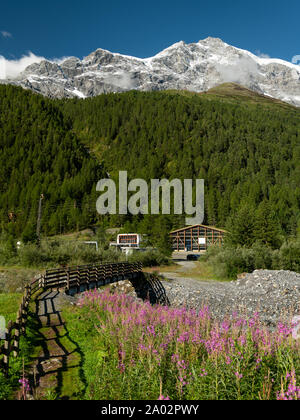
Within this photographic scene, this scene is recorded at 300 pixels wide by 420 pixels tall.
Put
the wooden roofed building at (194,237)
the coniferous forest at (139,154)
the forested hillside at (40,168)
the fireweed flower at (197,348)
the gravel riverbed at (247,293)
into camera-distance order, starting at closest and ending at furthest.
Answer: the fireweed flower at (197,348) < the gravel riverbed at (247,293) < the wooden roofed building at (194,237) < the forested hillside at (40,168) < the coniferous forest at (139,154)

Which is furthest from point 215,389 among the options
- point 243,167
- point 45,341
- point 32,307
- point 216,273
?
point 243,167

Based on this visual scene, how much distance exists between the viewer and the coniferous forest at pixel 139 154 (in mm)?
101438

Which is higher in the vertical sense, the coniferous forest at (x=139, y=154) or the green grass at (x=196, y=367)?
the coniferous forest at (x=139, y=154)

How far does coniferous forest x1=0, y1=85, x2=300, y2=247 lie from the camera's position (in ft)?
333

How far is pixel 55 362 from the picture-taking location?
8391mm

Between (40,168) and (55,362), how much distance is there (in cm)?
13287

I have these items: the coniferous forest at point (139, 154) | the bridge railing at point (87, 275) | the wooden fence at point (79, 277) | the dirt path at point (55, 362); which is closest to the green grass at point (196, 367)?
the dirt path at point (55, 362)

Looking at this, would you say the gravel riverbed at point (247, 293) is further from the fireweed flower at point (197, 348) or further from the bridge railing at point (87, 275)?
the fireweed flower at point (197, 348)

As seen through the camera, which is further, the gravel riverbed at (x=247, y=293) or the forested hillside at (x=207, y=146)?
the forested hillside at (x=207, y=146)

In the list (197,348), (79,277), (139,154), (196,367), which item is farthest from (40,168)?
(196,367)

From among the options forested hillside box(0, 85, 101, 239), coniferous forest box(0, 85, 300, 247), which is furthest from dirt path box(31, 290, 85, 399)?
forested hillside box(0, 85, 101, 239)

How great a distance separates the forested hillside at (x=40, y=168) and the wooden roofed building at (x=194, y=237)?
33.9 metres

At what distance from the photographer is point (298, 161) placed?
133375 millimetres

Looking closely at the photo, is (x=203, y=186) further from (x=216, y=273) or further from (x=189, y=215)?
(x=216, y=273)
